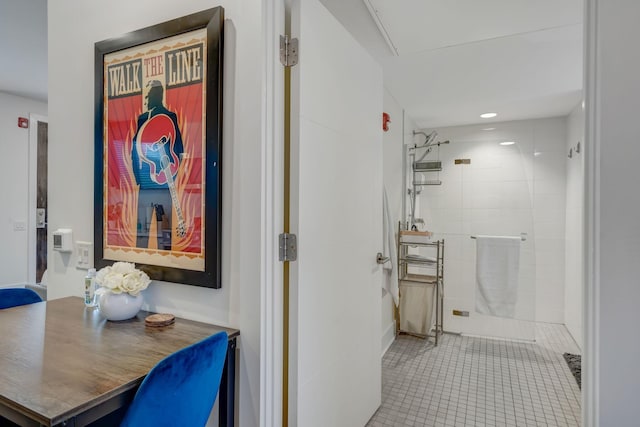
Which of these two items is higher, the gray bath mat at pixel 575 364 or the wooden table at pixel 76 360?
the wooden table at pixel 76 360

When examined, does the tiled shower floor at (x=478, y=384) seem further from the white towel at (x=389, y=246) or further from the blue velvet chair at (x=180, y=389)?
the blue velvet chair at (x=180, y=389)

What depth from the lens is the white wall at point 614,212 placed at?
1032mm

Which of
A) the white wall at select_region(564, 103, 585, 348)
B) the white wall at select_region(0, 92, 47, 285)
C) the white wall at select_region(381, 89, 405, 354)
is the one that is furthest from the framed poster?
the white wall at select_region(0, 92, 47, 285)

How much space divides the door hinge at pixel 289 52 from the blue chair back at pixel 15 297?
1.64m

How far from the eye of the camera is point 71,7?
1.82 meters

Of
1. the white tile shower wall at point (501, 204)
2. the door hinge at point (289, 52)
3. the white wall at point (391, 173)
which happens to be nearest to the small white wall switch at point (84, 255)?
the door hinge at point (289, 52)

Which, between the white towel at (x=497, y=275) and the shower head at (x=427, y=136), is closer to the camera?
the white towel at (x=497, y=275)

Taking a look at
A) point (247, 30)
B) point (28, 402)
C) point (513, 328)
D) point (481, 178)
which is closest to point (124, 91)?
point (247, 30)

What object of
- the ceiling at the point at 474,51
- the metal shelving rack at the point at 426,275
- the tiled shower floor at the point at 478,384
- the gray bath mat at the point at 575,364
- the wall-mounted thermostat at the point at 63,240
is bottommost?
the tiled shower floor at the point at 478,384

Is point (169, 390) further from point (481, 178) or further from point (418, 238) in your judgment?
point (481, 178)

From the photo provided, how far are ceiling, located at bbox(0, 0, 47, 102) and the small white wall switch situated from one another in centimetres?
180

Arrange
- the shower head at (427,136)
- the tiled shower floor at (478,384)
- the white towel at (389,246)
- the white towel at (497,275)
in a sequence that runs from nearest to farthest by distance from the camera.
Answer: the tiled shower floor at (478,384) → the white towel at (389,246) → the white towel at (497,275) → the shower head at (427,136)

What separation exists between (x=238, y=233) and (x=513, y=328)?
318 centimetres

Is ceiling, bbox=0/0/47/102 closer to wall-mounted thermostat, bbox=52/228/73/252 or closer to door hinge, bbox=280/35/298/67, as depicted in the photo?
wall-mounted thermostat, bbox=52/228/73/252
